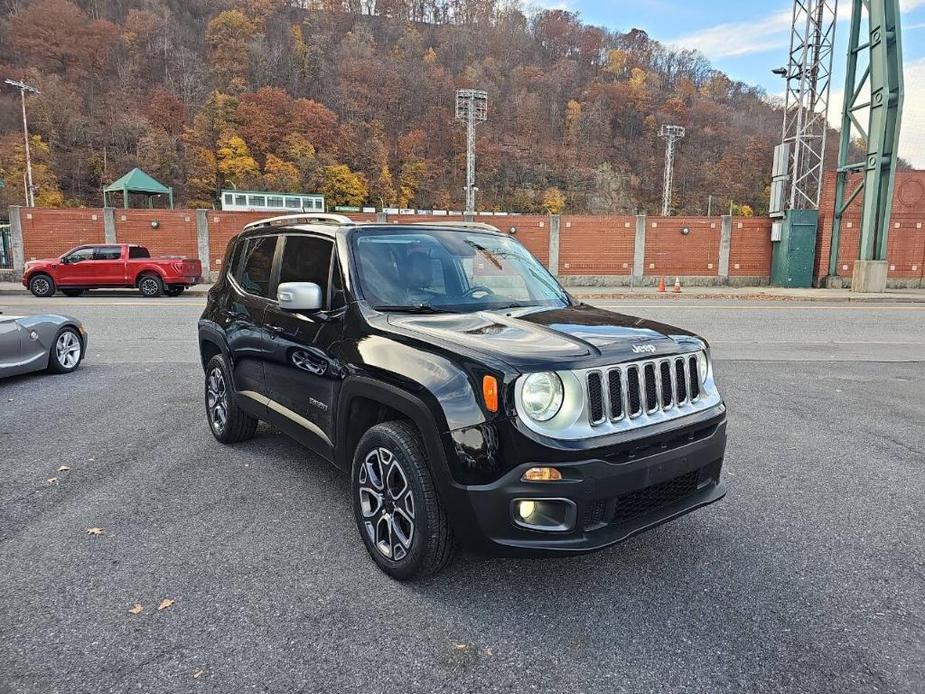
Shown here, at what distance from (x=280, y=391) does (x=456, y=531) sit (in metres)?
1.85

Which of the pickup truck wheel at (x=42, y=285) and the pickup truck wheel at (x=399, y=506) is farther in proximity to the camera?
the pickup truck wheel at (x=42, y=285)

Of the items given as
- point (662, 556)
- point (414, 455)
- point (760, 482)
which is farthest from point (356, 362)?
point (760, 482)

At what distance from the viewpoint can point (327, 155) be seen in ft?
295

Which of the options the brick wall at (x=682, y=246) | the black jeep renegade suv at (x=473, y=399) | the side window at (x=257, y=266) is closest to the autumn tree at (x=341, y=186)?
the brick wall at (x=682, y=246)

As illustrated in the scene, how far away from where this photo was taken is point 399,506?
3.01m

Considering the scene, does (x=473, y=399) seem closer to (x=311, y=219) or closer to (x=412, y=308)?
(x=412, y=308)

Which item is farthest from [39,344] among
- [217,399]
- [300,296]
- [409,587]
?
[409,587]

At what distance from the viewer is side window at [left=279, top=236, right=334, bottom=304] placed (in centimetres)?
383

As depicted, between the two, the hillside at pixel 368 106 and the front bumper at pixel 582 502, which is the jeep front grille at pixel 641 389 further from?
the hillside at pixel 368 106

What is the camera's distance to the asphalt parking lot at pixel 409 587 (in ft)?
7.93

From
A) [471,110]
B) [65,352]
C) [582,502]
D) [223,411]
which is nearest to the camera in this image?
[582,502]

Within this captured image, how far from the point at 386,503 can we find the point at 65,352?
662 cm

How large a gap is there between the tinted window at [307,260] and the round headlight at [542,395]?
1.59 m

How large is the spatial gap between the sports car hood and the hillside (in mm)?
83094
